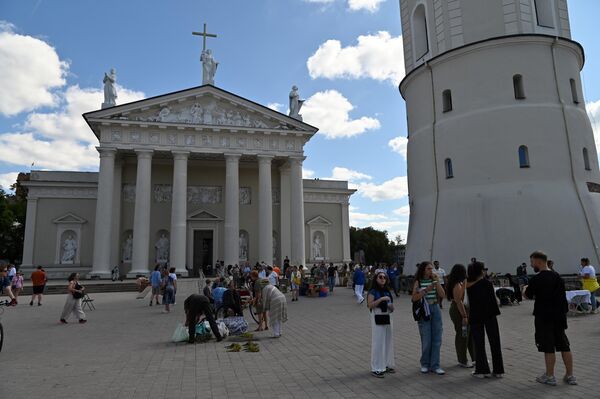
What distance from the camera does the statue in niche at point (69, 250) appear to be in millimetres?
33625

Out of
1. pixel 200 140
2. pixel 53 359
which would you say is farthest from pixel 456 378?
pixel 200 140

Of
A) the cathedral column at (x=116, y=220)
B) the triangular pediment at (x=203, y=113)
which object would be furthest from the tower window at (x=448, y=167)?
the cathedral column at (x=116, y=220)

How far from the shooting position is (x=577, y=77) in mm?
22000

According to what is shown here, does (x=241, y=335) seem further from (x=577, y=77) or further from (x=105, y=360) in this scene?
(x=577, y=77)

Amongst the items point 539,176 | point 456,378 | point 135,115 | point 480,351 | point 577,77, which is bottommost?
point 456,378

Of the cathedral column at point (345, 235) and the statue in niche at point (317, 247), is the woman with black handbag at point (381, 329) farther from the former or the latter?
the cathedral column at point (345, 235)

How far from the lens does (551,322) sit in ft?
20.1

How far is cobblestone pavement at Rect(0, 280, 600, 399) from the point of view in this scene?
5918mm

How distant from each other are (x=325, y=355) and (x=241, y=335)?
311 cm

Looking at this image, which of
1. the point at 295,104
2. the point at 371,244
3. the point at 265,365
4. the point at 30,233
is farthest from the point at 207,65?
the point at 371,244

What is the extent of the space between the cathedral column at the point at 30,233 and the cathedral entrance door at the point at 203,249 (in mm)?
12193

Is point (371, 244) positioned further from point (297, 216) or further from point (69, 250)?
point (69, 250)

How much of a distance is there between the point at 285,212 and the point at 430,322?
2961 centimetres

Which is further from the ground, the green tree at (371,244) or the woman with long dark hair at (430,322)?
the green tree at (371,244)
